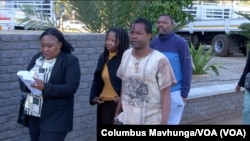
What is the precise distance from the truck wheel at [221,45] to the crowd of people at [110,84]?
15828mm

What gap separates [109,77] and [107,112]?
1.17 ft

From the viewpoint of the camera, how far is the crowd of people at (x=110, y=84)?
3.61 meters

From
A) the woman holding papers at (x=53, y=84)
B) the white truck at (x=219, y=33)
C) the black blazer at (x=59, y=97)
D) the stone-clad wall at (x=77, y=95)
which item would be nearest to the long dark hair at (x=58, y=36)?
the woman holding papers at (x=53, y=84)

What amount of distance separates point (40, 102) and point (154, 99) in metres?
1.01

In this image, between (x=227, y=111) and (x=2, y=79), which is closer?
(x=2, y=79)

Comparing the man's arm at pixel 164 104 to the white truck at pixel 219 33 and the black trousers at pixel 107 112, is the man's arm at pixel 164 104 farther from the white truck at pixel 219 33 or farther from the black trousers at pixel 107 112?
the white truck at pixel 219 33

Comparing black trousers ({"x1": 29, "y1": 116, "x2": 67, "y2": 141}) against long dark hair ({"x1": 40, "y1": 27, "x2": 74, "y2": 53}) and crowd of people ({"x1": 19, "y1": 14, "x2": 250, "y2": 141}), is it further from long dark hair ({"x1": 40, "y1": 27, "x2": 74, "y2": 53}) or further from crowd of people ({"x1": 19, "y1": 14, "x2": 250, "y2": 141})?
long dark hair ({"x1": 40, "y1": 27, "x2": 74, "y2": 53})

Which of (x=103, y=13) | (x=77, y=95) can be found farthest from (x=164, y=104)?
(x=103, y=13)

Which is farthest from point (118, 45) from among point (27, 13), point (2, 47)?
point (27, 13)

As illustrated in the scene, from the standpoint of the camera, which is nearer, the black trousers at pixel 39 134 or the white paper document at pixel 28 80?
the white paper document at pixel 28 80

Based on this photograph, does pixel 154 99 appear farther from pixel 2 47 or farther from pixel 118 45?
pixel 2 47

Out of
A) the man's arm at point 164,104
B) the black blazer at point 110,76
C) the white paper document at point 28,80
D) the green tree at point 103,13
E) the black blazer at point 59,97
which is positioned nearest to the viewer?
the man's arm at point 164,104

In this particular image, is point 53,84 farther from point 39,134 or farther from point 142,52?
point 142,52

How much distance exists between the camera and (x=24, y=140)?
5.57 metres
